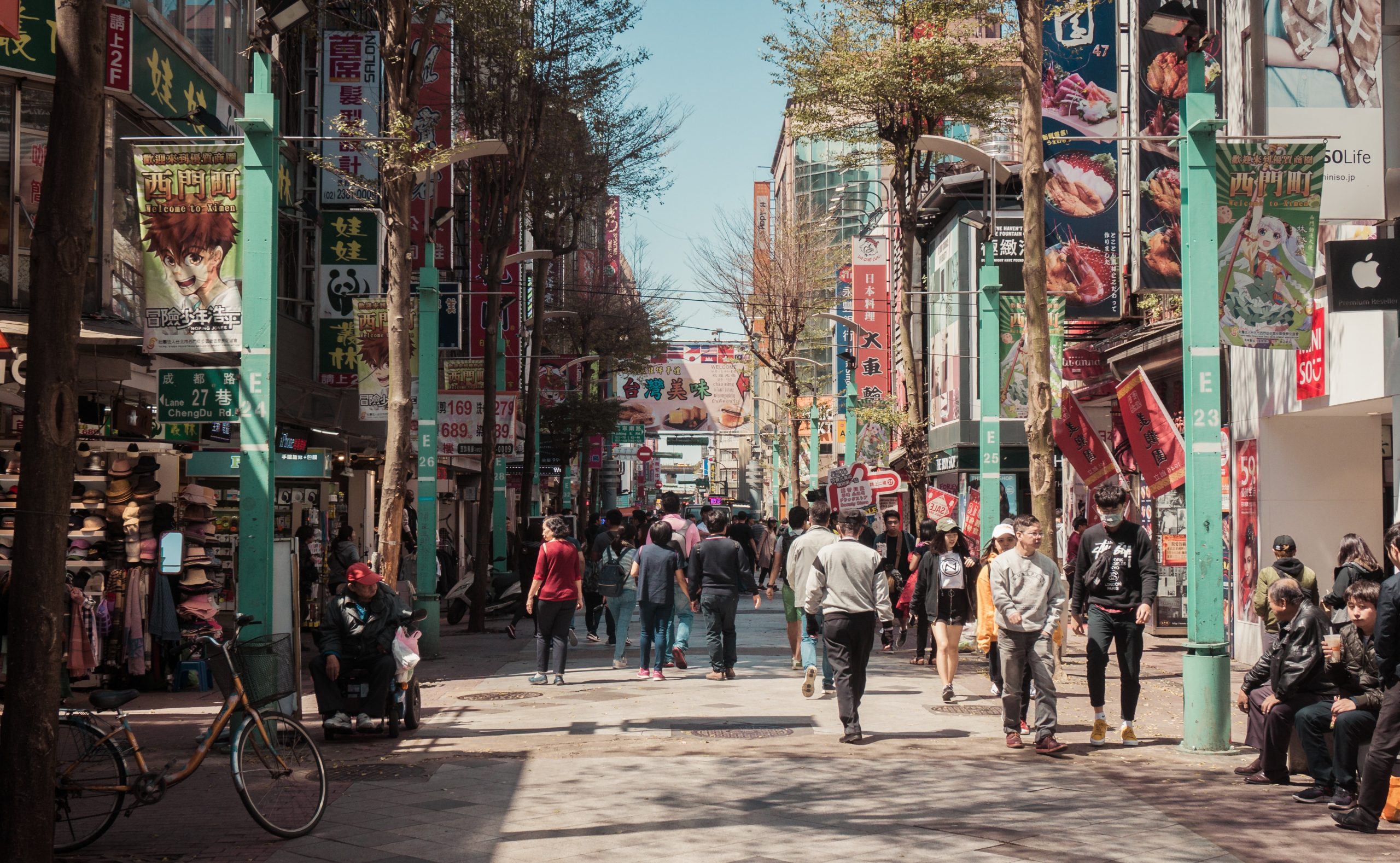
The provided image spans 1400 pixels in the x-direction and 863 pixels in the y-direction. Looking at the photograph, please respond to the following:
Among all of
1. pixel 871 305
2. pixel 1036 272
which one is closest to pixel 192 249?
pixel 1036 272

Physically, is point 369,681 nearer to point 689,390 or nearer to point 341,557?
point 341,557

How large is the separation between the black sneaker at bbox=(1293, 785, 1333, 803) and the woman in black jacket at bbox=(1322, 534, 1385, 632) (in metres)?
1.70

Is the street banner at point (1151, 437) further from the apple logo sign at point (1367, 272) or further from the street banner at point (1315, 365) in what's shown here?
the apple logo sign at point (1367, 272)

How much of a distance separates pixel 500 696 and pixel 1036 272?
302 inches

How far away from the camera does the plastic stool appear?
15469mm

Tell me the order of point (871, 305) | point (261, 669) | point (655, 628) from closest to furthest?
point (261, 669) < point (655, 628) < point (871, 305)

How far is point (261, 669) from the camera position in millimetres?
9227

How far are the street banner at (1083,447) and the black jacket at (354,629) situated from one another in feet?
35.7

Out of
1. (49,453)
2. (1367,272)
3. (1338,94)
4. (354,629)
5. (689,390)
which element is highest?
(1338,94)

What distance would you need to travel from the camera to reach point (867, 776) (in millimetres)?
9953

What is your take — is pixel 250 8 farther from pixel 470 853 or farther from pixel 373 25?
pixel 470 853

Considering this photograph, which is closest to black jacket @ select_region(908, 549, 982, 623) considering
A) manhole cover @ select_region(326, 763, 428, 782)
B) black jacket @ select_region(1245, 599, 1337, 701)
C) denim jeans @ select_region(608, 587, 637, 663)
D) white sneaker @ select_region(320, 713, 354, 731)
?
denim jeans @ select_region(608, 587, 637, 663)

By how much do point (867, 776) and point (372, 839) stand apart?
12.0 feet

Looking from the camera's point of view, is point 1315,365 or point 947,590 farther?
point 1315,365
